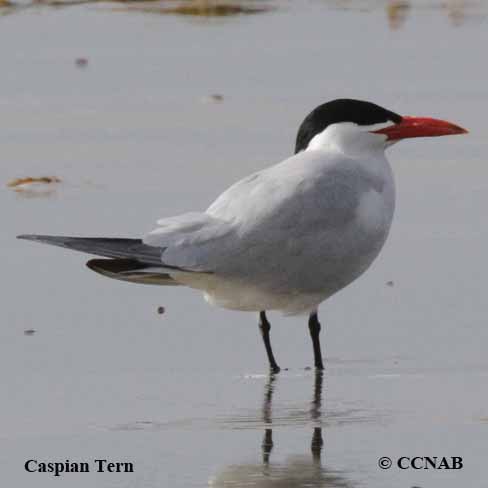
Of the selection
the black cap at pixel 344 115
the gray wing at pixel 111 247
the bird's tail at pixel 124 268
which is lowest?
the bird's tail at pixel 124 268

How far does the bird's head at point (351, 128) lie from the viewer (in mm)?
5570

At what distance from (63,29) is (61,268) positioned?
17.2ft

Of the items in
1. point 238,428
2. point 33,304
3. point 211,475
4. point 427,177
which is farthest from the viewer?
point 427,177

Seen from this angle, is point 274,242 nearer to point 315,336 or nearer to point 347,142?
point 315,336

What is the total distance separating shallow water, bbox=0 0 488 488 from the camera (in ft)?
14.1

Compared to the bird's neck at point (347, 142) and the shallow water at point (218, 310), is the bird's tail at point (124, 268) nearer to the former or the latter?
the shallow water at point (218, 310)

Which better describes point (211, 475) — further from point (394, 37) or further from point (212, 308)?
point (394, 37)

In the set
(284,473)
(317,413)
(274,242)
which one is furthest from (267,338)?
(284,473)

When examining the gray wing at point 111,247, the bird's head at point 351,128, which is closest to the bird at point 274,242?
the gray wing at point 111,247

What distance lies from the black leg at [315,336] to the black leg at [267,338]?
4.9 inches

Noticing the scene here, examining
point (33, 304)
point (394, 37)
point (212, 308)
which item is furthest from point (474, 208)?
point (394, 37)

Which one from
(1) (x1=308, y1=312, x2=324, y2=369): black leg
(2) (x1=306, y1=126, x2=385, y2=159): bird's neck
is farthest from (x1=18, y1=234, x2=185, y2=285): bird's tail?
(2) (x1=306, y1=126, x2=385, y2=159): bird's neck

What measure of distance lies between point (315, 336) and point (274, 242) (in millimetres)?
324

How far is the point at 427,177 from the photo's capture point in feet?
24.1
